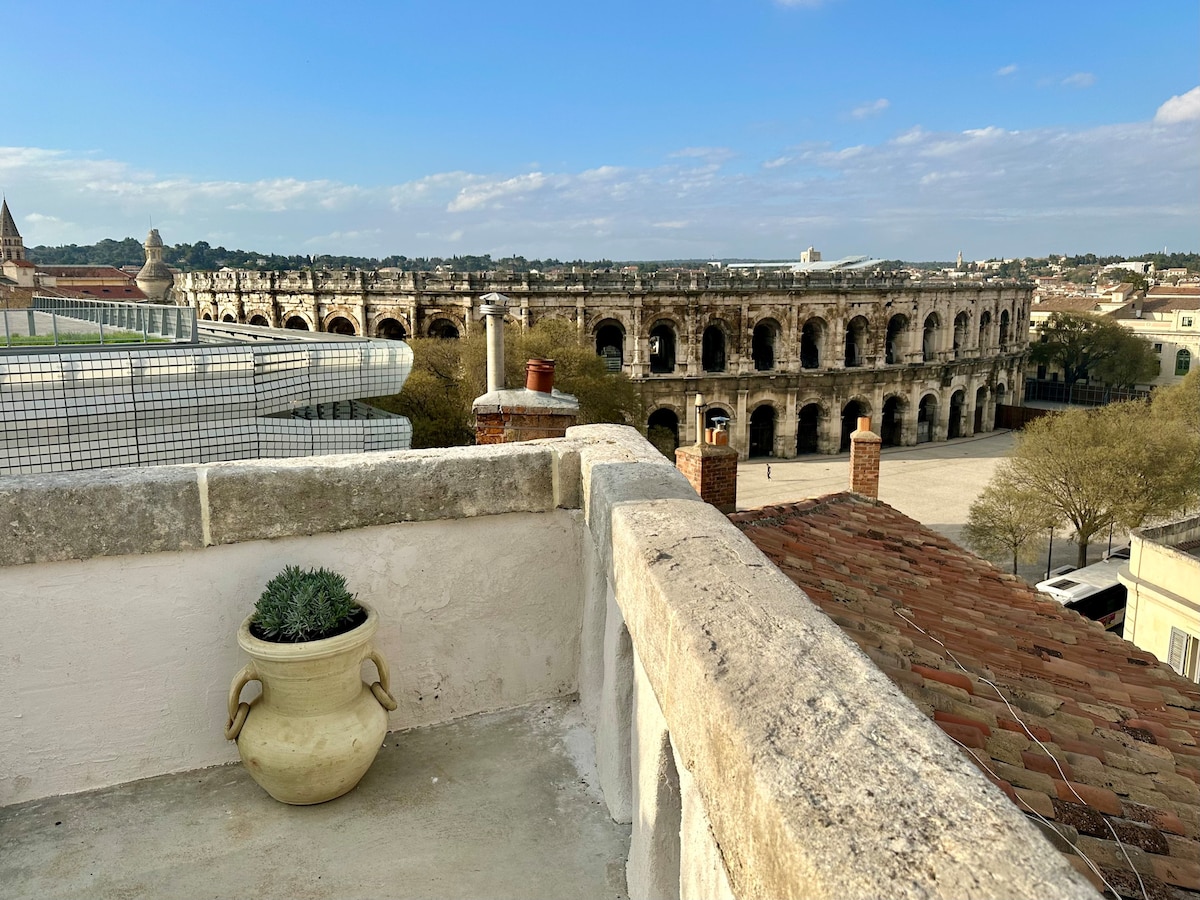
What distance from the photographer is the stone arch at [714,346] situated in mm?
39531

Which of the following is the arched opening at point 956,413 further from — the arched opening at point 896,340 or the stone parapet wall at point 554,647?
the stone parapet wall at point 554,647

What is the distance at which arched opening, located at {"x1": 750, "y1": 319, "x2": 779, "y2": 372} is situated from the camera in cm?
4056

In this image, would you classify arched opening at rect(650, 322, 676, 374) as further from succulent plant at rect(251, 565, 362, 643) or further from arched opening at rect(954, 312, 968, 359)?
succulent plant at rect(251, 565, 362, 643)

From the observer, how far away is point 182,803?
3.00 m

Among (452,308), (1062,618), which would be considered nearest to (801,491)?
(452,308)

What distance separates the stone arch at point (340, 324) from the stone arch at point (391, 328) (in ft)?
3.58

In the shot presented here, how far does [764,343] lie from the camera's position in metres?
42.0

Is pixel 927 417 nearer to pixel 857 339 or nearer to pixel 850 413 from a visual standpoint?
pixel 850 413

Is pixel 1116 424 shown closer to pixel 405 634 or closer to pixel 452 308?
pixel 452 308

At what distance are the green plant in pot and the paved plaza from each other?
23.1m

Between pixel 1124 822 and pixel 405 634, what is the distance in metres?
2.46

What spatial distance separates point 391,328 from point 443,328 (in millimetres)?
2487

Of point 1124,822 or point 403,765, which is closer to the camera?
point 1124,822

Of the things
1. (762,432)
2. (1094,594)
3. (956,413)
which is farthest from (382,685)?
(956,413)
